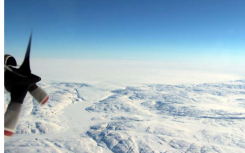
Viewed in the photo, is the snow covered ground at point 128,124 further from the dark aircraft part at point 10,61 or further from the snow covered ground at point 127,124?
the dark aircraft part at point 10,61

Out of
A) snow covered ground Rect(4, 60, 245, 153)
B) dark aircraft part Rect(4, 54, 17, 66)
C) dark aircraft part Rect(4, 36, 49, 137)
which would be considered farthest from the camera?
snow covered ground Rect(4, 60, 245, 153)

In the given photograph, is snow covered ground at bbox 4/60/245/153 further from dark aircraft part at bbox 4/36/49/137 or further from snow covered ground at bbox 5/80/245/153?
dark aircraft part at bbox 4/36/49/137

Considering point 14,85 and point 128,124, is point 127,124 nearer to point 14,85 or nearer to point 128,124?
point 128,124

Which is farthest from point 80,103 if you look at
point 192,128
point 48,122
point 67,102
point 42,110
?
point 192,128

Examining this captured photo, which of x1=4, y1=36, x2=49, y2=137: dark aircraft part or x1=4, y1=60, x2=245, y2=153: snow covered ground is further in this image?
x1=4, y1=60, x2=245, y2=153: snow covered ground

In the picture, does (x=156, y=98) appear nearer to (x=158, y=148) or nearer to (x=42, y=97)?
(x=158, y=148)

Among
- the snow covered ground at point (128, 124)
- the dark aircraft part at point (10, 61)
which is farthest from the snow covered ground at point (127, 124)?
the dark aircraft part at point (10, 61)

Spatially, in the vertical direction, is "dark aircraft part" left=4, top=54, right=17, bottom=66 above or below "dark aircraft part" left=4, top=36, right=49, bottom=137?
above

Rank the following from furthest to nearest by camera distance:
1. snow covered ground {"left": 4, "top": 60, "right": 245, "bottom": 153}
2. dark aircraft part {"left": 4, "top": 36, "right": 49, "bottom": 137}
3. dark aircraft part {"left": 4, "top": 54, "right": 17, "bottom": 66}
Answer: snow covered ground {"left": 4, "top": 60, "right": 245, "bottom": 153}
dark aircraft part {"left": 4, "top": 54, "right": 17, "bottom": 66}
dark aircraft part {"left": 4, "top": 36, "right": 49, "bottom": 137}

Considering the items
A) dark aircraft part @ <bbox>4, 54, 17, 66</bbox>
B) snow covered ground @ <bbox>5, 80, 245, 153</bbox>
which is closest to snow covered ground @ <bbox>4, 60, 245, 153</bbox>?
snow covered ground @ <bbox>5, 80, 245, 153</bbox>

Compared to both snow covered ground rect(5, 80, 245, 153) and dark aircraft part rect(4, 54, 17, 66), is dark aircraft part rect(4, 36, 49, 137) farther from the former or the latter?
snow covered ground rect(5, 80, 245, 153)

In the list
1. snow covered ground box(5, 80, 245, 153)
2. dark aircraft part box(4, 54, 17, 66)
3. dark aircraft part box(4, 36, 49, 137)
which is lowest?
snow covered ground box(5, 80, 245, 153)
